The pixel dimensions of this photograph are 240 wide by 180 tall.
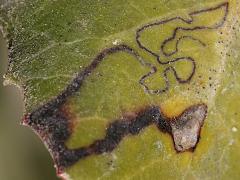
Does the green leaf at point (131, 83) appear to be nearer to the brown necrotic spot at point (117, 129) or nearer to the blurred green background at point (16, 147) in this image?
the brown necrotic spot at point (117, 129)

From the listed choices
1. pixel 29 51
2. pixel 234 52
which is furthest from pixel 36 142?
pixel 234 52

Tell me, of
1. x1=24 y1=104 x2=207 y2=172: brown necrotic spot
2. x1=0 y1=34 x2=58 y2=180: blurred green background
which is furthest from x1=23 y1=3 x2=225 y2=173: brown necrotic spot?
x1=0 y1=34 x2=58 y2=180: blurred green background

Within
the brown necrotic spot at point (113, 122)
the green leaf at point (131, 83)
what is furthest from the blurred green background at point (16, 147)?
the brown necrotic spot at point (113, 122)

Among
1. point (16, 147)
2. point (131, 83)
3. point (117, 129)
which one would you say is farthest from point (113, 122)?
point (16, 147)

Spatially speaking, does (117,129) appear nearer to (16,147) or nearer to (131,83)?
(131,83)

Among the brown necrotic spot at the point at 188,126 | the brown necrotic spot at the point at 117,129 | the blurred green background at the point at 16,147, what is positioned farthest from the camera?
the blurred green background at the point at 16,147

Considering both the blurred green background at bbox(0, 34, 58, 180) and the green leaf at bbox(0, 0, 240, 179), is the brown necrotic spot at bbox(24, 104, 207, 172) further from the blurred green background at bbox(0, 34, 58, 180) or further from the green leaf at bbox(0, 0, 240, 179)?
the blurred green background at bbox(0, 34, 58, 180)

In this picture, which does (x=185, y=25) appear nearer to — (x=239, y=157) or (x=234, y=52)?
(x=234, y=52)
